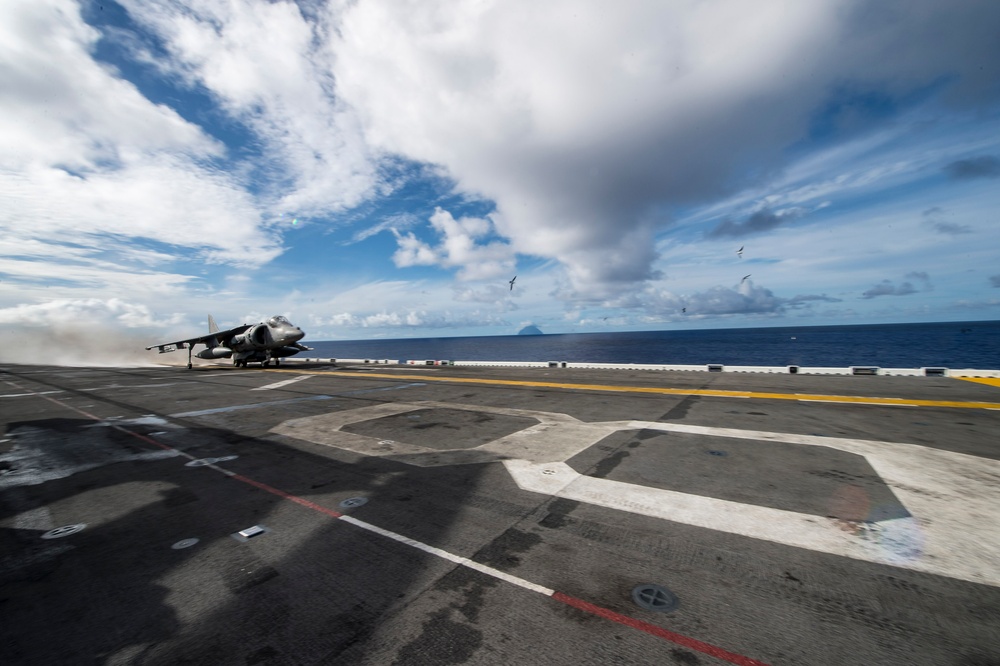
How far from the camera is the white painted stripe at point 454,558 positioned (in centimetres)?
399

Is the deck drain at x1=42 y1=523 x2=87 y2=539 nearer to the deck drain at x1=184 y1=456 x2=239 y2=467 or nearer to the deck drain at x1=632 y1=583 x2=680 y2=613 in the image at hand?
the deck drain at x1=184 y1=456 x2=239 y2=467

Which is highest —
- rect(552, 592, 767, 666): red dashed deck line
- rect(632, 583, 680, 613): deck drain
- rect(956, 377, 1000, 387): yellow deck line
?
rect(956, 377, 1000, 387): yellow deck line

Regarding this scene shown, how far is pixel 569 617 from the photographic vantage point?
3559mm

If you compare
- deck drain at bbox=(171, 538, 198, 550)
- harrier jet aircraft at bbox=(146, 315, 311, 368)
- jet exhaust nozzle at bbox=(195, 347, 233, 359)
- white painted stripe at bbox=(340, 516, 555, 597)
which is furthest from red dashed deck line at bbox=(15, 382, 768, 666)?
jet exhaust nozzle at bbox=(195, 347, 233, 359)

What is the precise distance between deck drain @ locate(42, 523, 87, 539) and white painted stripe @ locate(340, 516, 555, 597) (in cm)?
398

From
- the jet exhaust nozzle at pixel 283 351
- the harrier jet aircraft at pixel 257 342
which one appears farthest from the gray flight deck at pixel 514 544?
the jet exhaust nozzle at pixel 283 351

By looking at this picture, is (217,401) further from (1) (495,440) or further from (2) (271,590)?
(2) (271,590)

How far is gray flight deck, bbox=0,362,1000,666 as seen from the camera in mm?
3311

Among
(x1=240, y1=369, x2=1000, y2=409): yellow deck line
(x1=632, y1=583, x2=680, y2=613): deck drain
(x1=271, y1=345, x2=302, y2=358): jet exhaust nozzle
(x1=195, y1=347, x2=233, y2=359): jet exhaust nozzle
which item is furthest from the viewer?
(x1=195, y1=347, x2=233, y2=359): jet exhaust nozzle

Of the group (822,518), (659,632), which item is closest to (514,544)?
(659,632)

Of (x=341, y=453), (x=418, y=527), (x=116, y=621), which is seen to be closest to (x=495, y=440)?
(x=341, y=453)

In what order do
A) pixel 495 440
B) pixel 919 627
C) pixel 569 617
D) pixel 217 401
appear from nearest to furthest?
pixel 919 627 → pixel 569 617 → pixel 495 440 → pixel 217 401

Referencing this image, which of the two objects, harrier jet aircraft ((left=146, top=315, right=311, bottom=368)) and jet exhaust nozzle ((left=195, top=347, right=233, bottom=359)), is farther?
jet exhaust nozzle ((left=195, top=347, right=233, bottom=359))

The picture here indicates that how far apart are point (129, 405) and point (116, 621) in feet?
59.7
